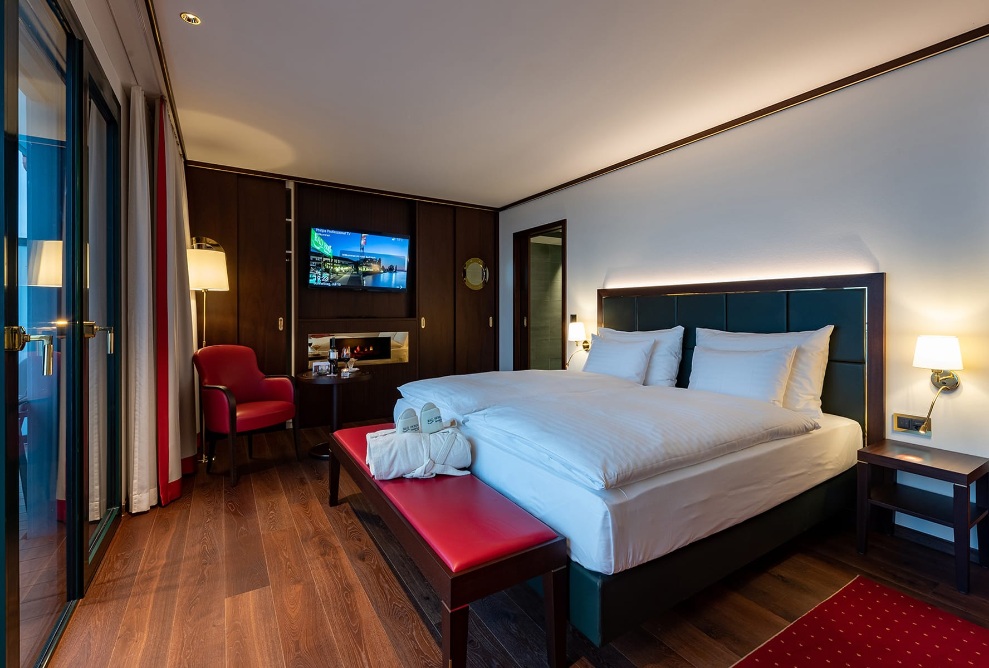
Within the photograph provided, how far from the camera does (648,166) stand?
12.9 ft

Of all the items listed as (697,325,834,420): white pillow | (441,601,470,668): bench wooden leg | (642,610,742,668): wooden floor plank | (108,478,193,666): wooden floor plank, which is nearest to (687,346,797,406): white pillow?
(697,325,834,420): white pillow

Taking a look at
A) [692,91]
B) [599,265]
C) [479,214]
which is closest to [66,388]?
[692,91]

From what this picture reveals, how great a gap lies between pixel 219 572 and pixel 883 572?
10.1ft

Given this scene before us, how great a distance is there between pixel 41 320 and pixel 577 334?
381cm

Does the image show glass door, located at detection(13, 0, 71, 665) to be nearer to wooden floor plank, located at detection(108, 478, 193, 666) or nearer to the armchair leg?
wooden floor plank, located at detection(108, 478, 193, 666)

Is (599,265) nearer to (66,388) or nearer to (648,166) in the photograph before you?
(648,166)

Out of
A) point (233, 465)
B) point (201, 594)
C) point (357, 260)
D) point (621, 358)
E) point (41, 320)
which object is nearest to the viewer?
point (41, 320)

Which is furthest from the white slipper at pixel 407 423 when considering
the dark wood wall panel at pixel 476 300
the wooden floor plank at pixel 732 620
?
the dark wood wall panel at pixel 476 300

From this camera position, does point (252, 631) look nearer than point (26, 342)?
No

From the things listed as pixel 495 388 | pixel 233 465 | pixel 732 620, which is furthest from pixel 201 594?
pixel 732 620

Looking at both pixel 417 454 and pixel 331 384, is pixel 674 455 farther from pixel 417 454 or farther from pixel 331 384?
pixel 331 384

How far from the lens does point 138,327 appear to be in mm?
2568

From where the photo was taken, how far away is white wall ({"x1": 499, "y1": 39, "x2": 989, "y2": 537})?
7.41 ft

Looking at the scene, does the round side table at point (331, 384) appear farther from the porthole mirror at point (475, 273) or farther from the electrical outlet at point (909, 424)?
the electrical outlet at point (909, 424)
